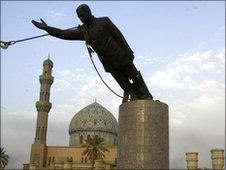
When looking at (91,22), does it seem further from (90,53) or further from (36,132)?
(36,132)

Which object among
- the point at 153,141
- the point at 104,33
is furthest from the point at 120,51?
the point at 153,141

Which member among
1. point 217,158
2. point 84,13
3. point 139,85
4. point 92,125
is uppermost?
point 92,125

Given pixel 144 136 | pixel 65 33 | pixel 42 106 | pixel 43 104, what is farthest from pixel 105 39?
pixel 42 106

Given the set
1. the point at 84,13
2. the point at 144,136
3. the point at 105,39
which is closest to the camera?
the point at 84,13

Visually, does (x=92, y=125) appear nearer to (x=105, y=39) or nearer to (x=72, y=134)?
(x=72, y=134)

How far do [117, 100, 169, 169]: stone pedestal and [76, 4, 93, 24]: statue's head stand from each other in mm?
1926

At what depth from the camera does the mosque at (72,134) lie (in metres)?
58.5

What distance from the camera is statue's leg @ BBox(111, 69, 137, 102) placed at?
801cm

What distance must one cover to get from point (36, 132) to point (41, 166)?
492 cm

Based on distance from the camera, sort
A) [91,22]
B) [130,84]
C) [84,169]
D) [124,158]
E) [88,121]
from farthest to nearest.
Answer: [88,121] < [84,169] < [130,84] < [124,158] < [91,22]

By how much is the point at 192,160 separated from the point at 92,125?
1953cm

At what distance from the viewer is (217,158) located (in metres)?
48.3

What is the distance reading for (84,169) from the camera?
184ft

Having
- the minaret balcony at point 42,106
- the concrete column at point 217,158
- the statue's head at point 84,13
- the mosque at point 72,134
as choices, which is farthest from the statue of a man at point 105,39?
the minaret balcony at point 42,106
